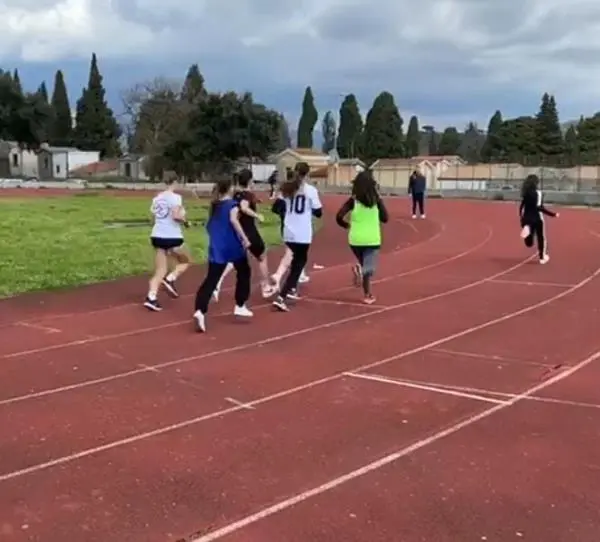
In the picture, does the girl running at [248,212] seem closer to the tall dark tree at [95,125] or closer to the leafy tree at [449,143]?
the tall dark tree at [95,125]

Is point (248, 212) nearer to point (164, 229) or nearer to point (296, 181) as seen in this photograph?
point (296, 181)

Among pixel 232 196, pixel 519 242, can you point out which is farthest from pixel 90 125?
pixel 232 196

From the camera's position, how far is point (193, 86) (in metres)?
108

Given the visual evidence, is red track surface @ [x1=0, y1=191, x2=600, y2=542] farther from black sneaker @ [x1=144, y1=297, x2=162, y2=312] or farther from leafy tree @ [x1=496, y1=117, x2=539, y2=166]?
leafy tree @ [x1=496, y1=117, x2=539, y2=166]

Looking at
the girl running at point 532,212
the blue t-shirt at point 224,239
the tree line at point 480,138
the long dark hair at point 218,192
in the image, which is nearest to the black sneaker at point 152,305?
the blue t-shirt at point 224,239

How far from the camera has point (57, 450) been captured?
5.59m

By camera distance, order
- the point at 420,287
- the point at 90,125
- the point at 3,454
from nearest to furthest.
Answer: the point at 3,454 → the point at 420,287 → the point at 90,125

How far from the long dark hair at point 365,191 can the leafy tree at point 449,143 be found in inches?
4986

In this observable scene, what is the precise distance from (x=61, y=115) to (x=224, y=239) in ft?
401

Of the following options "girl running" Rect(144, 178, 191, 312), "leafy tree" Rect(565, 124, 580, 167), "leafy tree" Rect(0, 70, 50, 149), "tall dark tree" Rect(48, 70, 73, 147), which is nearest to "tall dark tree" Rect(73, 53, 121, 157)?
"tall dark tree" Rect(48, 70, 73, 147)

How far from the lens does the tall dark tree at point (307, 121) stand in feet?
493

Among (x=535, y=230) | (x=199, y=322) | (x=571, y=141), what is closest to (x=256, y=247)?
(x=199, y=322)

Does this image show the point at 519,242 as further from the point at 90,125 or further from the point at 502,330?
the point at 90,125

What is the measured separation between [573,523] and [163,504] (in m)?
2.08
